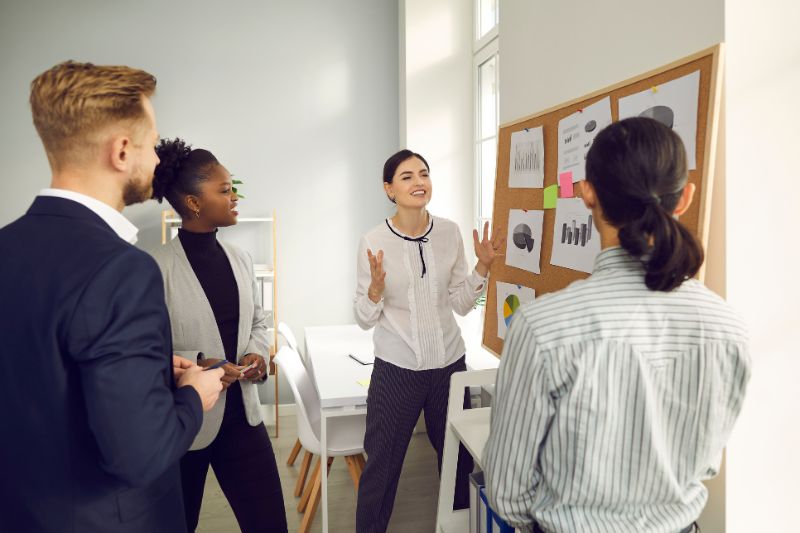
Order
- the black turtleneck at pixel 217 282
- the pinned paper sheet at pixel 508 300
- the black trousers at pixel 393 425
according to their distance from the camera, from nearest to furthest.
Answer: the black turtleneck at pixel 217 282 < the pinned paper sheet at pixel 508 300 < the black trousers at pixel 393 425

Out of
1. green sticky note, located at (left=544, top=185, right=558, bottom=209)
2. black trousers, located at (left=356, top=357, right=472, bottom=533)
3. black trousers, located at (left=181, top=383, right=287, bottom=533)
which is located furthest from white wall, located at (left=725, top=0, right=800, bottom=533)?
black trousers, located at (left=181, top=383, right=287, bottom=533)

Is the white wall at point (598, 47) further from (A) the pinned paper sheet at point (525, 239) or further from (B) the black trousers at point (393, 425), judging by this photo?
(B) the black trousers at point (393, 425)

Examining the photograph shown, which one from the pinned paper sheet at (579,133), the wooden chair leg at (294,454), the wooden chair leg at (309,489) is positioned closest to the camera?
the pinned paper sheet at (579,133)

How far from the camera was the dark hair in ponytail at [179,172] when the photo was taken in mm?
1720

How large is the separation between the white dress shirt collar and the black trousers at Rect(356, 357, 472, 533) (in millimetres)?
1201

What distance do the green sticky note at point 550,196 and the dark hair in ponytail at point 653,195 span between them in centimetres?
85

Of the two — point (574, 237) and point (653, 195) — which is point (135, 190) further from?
point (574, 237)

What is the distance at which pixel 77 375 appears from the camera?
0.92 meters

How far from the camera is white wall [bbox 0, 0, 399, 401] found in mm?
3748

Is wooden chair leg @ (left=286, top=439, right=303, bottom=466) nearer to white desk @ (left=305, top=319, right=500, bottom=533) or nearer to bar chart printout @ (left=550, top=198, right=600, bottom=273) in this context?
white desk @ (left=305, top=319, right=500, bottom=533)

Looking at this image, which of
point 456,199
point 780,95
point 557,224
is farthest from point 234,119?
point 780,95

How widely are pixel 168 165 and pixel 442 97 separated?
8.27 ft

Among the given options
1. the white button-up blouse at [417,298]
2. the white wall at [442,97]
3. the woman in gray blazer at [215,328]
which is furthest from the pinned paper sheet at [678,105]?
the white wall at [442,97]

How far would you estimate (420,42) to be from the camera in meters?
3.82
